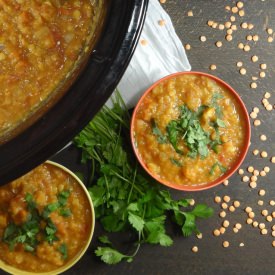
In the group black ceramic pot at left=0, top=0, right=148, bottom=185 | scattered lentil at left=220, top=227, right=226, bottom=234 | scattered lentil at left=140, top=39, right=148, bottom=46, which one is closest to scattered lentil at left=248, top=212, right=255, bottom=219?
scattered lentil at left=220, top=227, right=226, bottom=234

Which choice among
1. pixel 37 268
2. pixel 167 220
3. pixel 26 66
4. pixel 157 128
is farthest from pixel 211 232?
pixel 26 66

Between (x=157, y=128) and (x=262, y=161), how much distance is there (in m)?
0.57

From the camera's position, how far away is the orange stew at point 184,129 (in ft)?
7.06

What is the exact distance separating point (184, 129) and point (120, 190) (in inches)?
15.1

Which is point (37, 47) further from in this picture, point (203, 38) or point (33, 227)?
point (203, 38)

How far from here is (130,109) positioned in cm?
231

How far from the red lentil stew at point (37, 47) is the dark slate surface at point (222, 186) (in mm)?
782

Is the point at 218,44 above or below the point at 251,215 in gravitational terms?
above

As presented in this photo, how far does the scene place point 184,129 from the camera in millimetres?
2148

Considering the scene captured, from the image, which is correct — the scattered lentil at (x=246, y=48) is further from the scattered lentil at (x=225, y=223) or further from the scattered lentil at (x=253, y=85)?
the scattered lentil at (x=225, y=223)

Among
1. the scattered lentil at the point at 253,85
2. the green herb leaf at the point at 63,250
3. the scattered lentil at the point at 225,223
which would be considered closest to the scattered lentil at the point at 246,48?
the scattered lentil at the point at 253,85

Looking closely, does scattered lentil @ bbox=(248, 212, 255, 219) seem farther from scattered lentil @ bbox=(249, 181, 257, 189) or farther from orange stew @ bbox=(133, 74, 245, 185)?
orange stew @ bbox=(133, 74, 245, 185)

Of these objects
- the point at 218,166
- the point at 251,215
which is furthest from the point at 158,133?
the point at 251,215

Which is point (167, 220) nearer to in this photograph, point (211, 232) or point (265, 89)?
point (211, 232)
